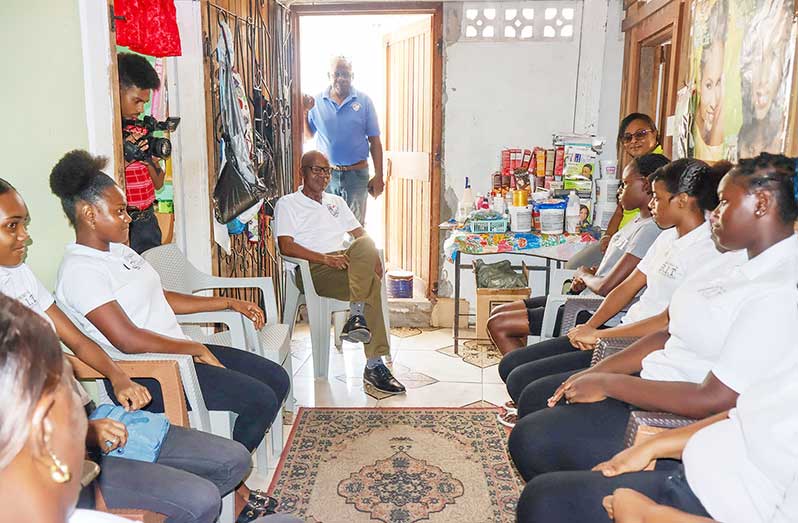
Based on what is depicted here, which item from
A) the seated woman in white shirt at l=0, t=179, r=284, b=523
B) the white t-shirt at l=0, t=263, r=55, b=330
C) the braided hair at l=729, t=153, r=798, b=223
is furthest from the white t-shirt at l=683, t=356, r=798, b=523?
the white t-shirt at l=0, t=263, r=55, b=330

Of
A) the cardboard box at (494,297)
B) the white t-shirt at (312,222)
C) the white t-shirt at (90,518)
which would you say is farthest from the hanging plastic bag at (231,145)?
the white t-shirt at (90,518)

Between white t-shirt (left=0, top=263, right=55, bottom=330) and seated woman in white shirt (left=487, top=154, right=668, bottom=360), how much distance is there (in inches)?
68.2

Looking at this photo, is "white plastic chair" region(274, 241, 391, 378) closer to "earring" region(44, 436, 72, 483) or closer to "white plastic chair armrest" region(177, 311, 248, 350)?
"white plastic chair armrest" region(177, 311, 248, 350)

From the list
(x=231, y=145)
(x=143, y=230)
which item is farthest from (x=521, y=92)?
(x=143, y=230)

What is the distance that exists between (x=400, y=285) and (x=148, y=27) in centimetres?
255

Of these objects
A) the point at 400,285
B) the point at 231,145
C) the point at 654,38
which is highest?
the point at 654,38

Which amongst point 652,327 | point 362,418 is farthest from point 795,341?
point 362,418

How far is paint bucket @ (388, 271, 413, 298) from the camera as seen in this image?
14.8ft

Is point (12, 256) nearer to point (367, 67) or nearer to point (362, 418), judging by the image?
point (362, 418)

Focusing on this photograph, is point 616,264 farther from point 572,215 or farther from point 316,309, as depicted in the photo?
point 316,309

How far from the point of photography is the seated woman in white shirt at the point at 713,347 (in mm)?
1283

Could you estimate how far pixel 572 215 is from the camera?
3623 millimetres

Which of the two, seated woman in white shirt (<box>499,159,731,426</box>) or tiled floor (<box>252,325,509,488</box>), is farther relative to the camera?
tiled floor (<box>252,325,509,488</box>)

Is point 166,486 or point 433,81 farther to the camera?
point 433,81
